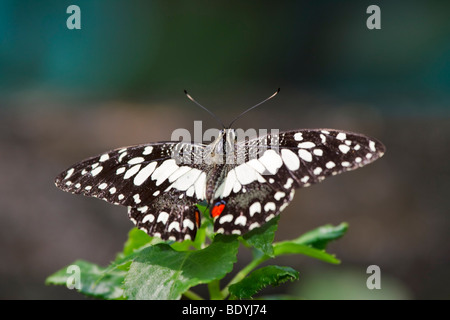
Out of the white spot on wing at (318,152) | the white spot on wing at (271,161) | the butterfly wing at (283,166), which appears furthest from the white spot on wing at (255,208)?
the white spot on wing at (318,152)

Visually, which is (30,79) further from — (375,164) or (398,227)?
(398,227)

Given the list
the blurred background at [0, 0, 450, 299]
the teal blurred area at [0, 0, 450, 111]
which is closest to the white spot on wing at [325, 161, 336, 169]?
the blurred background at [0, 0, 450, 299]

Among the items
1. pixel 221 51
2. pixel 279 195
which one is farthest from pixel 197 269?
pixel 221 51

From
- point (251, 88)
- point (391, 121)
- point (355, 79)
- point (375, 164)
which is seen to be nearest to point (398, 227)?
point (375, 164)

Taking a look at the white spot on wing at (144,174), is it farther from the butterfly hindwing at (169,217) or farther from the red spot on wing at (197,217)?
Result: the red spot on wing at (197,217)

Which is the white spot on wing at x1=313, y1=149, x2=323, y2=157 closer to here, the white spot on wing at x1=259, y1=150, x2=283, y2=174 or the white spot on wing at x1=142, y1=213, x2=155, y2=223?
the white spot on wing at x1=259, y1=150, x2=283, y2=174
